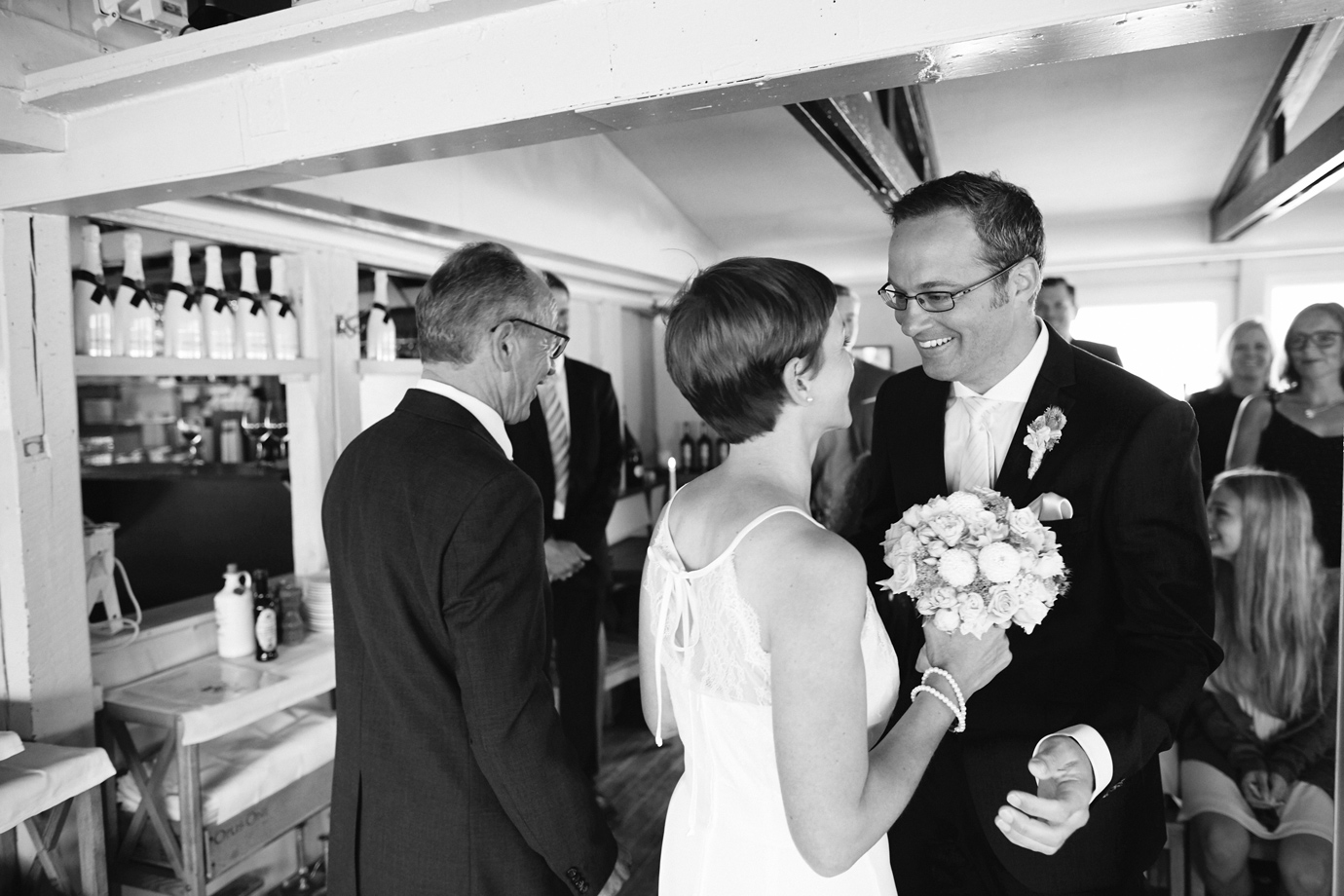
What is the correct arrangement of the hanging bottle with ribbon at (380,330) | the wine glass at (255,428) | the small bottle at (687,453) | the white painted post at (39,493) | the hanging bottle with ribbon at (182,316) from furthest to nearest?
the small bottle at (687,453) → the wine glass at (255,428) → the hanging bottle with ribbon at (380,330) → the hanging bottle with ribbon at (182,316) → the white painted post at (39,493)

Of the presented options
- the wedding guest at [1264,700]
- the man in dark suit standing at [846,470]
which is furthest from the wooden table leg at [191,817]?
the wedding guest at [1264,700]

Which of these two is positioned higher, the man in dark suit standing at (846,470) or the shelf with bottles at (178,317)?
the shelf with bottles at (178,317)

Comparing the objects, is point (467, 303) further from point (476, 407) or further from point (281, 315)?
point (281, 315)

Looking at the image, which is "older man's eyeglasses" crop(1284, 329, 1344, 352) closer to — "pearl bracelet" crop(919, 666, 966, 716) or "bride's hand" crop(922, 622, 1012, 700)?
"bride's hand" crop(922, 622, 1012, 700)

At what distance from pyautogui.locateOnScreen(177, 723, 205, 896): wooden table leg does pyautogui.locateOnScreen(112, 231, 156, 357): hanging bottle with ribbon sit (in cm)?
114

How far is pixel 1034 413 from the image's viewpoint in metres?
1.56

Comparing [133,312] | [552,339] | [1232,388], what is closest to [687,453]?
[1232,388]

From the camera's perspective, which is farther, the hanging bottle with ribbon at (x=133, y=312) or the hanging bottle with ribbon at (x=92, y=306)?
the hanging bottle with ribbon at (x=133, y=312)

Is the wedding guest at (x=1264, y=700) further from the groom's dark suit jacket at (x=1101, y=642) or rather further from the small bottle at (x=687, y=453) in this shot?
the small bottle at (x=687, y=453)

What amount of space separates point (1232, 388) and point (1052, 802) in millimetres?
3694

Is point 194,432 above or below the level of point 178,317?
below

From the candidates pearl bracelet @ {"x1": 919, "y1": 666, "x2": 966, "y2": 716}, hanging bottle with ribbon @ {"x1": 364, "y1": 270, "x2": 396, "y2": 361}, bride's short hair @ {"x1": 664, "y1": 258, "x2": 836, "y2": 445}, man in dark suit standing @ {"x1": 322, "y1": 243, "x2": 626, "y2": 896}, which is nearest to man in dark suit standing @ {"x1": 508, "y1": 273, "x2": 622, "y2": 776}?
hanging bottle with ribbon @ {"x1": 364, "y1": 270, "x2": 396, "y2": 361}

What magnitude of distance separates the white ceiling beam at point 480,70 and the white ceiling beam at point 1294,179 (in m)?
2.23

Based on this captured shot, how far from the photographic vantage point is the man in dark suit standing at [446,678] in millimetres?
1579
